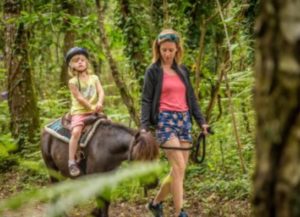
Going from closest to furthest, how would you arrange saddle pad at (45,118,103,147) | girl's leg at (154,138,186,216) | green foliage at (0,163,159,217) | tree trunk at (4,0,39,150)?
green foliage at (0,163,159,217) < girl's leg at (154,138,186,216) < saddle pad at (45,118,103,147) < tree trunk at (4,0,39,150)

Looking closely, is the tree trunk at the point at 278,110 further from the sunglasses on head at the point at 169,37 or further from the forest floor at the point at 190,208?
the forest floor at the point at 190,208

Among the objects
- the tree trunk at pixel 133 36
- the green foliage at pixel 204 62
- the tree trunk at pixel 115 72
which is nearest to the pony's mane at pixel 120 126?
the green foliage at pixel 204 62

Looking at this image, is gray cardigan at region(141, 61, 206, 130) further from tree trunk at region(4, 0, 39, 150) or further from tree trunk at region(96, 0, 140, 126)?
tree trunk at region(4, 0, 39, 150)

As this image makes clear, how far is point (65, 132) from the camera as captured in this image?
6.91 meters

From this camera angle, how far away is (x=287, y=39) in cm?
105

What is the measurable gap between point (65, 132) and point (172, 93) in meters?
1.58

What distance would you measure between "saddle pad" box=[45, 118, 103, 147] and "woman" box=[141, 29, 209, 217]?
2.35 ft

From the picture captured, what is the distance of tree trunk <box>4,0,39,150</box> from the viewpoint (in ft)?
35.5

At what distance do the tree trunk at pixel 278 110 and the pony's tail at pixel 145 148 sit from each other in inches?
184

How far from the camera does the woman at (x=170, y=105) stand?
6.03 meters

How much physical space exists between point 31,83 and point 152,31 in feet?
10.3

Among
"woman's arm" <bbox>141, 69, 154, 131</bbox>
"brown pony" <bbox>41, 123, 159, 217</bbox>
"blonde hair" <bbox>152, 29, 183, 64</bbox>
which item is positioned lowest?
"brown pony" <bbox>41, 123, 159, 217</bbox>

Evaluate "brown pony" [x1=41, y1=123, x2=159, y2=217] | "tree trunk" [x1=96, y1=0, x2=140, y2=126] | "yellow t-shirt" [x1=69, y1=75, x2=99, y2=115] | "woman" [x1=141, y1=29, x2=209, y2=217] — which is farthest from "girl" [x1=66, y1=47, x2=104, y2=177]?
"tree trunk" [x1=96, y1=0, x2=140, y2=126]

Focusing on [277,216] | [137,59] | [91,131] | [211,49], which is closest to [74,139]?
[91,131]
